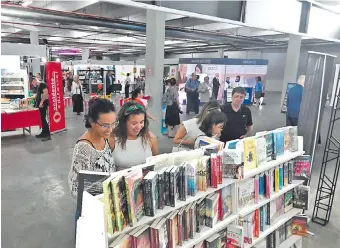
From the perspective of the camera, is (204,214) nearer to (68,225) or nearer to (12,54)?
(68,225)

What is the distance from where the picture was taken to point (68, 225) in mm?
3551

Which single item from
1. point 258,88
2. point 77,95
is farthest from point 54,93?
point 258,88

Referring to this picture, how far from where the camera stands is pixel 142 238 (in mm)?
1687

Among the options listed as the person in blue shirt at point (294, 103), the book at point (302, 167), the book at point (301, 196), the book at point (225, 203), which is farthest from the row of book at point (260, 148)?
the person in blue shirt at point (294, 103)

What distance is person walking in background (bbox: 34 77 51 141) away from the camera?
715 centimetres

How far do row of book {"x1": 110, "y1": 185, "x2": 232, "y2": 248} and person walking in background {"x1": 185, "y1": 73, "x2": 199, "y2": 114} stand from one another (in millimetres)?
8539

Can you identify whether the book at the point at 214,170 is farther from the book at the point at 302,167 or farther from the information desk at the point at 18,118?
the information desk at the point at 18,118

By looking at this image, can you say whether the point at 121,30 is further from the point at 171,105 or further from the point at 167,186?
the point at 167,186

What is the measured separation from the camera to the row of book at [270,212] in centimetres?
253

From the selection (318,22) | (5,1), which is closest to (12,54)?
(5,1)

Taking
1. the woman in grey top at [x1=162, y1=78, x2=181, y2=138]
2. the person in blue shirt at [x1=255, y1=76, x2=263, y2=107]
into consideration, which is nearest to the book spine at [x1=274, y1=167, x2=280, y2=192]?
the woman in grey top at [x1=162, y1=78, x2=181, y2=138]

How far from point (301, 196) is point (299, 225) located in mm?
300

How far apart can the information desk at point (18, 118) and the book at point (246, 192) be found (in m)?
6.36

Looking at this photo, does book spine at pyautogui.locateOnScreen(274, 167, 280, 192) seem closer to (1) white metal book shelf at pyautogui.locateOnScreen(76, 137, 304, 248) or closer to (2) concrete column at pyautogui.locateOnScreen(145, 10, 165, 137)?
(1) white metal book shelf at pyautogui.locateOnScreen(76, 137, 304, 248)
